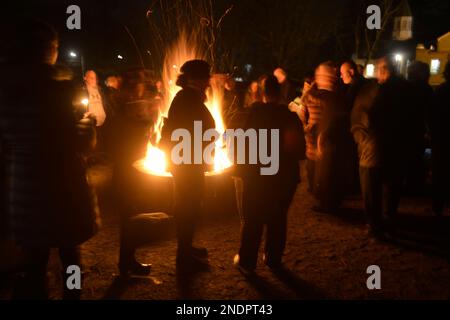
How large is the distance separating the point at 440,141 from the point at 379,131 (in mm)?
1759

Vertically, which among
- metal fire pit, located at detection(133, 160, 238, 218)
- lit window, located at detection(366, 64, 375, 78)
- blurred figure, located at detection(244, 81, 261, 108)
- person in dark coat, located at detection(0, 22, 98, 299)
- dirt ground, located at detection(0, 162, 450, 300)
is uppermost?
lit window, located at detection(366, 64, 375, 78)

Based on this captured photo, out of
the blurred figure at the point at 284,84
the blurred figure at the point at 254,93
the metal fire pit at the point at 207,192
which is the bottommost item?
the metal fire pit at the point at 207,192

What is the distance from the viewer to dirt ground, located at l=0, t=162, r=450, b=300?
4.29 meters

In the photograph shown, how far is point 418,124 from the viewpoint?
20.0 feet

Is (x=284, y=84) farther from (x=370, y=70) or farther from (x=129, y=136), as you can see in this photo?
(x=370, y=70)

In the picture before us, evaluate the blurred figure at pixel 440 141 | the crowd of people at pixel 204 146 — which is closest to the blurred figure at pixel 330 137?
the crowd of people at pixel 204 146

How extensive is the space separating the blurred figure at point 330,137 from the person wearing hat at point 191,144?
2.59m

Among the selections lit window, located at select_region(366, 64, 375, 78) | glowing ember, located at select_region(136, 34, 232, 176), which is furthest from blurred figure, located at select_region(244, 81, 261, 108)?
lit window, located at select_region(366, 64, 375, 78)

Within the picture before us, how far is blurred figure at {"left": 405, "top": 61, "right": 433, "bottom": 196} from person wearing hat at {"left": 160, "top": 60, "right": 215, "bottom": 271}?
3073 mm

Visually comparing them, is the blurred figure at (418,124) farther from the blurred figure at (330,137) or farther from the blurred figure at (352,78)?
the blurred figure at (330,137)

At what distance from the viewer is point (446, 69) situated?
6.34 meters

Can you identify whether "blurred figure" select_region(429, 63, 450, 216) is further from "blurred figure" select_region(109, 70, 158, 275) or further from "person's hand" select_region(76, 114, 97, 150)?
Result: "person's hand" select_region(76, 114, 97, 150)

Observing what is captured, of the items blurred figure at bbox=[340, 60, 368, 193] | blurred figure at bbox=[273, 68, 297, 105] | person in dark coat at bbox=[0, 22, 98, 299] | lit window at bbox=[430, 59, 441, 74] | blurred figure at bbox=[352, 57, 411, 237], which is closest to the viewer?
person in dark coat at bbox=[0, 22, 98, 299]

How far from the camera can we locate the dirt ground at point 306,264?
14.1ft
